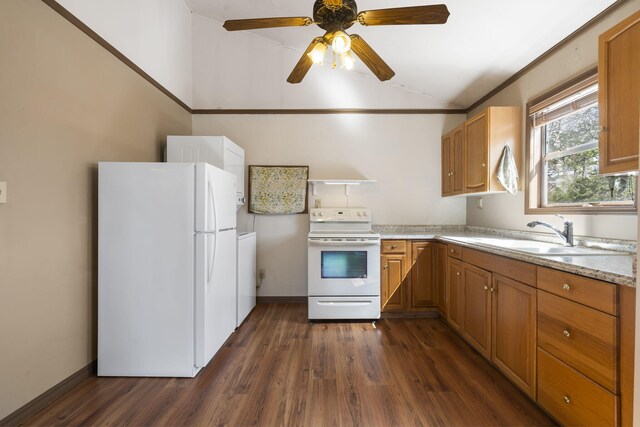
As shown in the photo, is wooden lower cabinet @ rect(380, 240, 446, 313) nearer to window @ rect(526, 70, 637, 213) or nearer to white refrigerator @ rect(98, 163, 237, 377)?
window @ rect(526, 70, 637, 213)

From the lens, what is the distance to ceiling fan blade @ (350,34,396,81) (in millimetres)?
1755

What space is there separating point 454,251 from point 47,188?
3.09 m

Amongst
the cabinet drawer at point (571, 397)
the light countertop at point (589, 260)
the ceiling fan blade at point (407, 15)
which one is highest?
the ceiling fan blade at point (407, 15)

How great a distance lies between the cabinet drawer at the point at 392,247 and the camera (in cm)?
317

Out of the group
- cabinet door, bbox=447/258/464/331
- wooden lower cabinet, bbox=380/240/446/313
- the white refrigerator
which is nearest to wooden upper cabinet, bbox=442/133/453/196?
wooden lower cabinet, bbox=380/240/446/313

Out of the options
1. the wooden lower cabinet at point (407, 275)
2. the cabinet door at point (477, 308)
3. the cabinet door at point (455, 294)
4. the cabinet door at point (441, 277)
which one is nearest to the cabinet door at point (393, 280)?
the wooden lower cabinet at point (407, 275)

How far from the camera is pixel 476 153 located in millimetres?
2859

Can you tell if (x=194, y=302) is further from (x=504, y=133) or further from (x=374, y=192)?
(x=504, y=133)

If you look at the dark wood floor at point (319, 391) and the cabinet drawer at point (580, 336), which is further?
the dark wood floor at point (319, 391)

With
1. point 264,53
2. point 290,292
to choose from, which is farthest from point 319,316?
point 264,53

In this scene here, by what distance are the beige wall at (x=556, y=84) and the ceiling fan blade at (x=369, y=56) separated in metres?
1.36

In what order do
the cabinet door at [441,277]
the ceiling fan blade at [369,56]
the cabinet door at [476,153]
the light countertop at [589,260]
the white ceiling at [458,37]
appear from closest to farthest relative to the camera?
the light countertop at [589,260] → the ceiling fan blade at [369,56] → the white ceiling at [458,37] → the cabinet door at [476,153] → the cabinet door at [441,277]

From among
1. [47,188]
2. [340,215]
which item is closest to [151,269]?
[47,188]

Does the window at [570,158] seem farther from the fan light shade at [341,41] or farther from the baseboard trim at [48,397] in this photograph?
the baseboard trim at [48,397]
